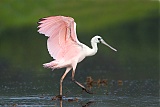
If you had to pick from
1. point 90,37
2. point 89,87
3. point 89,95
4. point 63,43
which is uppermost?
point 90,37

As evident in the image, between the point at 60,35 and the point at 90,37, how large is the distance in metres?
21.5

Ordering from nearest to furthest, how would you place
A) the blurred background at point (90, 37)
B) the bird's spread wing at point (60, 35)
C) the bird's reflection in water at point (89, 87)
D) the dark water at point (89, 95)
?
the dark water at point (89, 95), the bird's reflection in water at point (89, 87), the bird's spread wing at point (60, 35), the blurred background at point (90, 37)

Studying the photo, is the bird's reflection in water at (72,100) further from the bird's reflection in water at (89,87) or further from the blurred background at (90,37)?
the blurred background at (90,37)

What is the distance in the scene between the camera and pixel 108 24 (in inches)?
1740

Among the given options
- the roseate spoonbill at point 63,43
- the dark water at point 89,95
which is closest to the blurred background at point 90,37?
the dark water at point 89,95

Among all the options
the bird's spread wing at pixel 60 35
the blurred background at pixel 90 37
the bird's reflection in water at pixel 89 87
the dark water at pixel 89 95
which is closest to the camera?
the dark water at pixel 89 95

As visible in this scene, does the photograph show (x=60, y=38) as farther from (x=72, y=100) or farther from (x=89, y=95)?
(x=72, y=100)

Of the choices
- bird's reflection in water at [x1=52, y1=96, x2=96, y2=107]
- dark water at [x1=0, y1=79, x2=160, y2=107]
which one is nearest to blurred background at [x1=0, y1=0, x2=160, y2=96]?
dark water at [x1=0, y1=79, x2=160, y2=107]

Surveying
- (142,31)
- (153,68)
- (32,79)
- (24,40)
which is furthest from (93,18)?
(32,79)

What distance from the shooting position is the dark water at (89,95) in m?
12.3

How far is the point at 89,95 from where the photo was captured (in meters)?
13.6

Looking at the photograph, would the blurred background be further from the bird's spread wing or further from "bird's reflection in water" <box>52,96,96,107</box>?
"bird's reflection in water" <box>52,96,96,107</box>

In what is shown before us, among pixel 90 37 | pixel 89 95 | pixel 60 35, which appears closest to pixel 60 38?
pixel 60 35

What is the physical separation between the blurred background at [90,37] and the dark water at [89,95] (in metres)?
0.80
